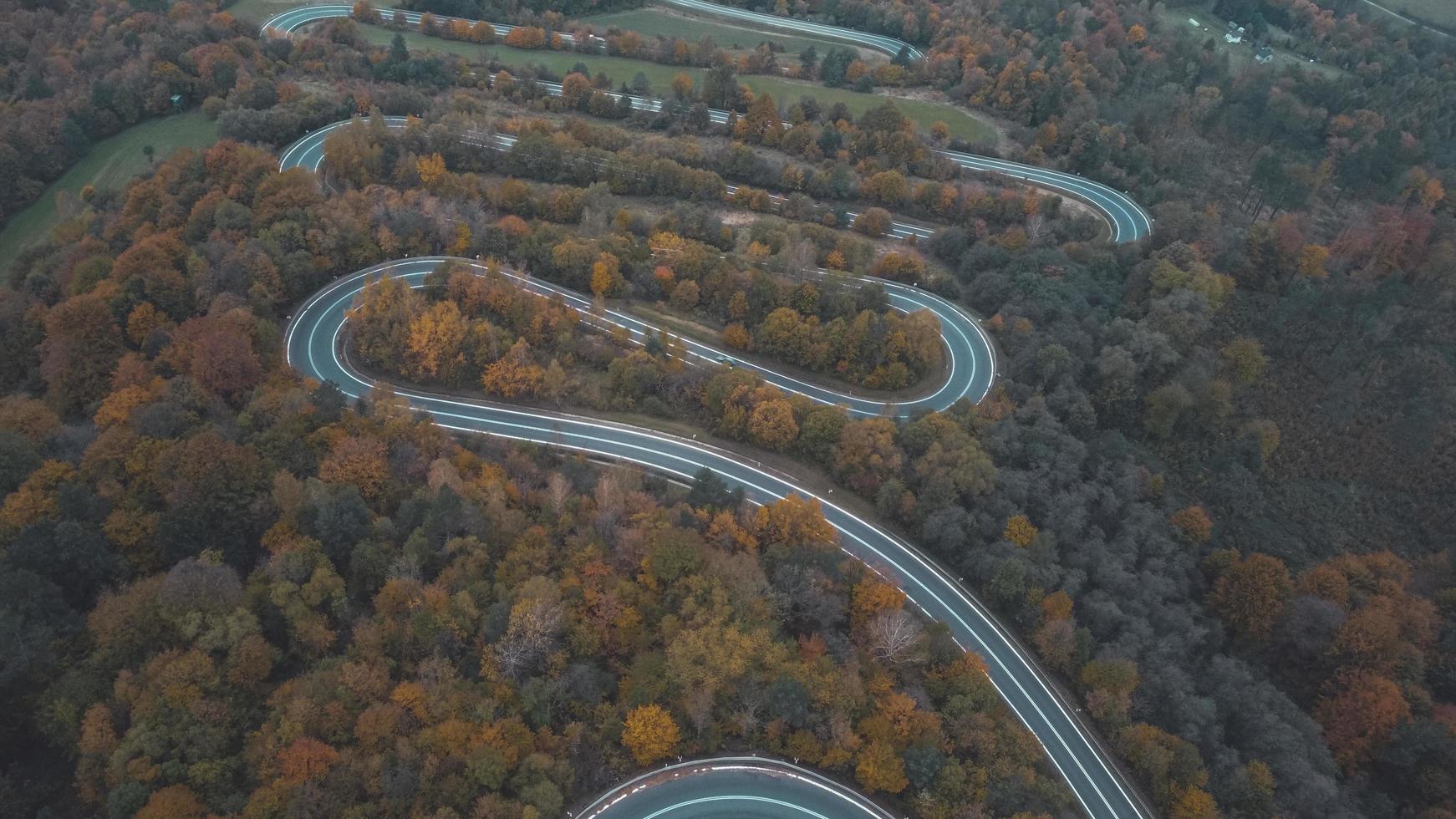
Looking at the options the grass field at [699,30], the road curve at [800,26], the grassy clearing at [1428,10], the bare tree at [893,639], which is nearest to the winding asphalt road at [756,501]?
the bare tree at [893,639]

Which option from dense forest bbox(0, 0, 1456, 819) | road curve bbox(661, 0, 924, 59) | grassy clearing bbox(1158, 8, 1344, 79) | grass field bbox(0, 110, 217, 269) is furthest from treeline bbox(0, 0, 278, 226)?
grassy clearing bbox(1158, 8, 1344, 79)

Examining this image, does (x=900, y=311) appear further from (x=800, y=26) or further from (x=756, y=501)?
(x=800, y=26)

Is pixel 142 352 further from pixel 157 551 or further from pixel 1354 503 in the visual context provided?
pixel 1354 503

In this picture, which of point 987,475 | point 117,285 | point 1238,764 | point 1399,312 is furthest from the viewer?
point 1399,312

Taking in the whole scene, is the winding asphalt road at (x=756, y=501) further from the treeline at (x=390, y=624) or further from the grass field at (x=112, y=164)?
the grass field at (x=112, y=164)

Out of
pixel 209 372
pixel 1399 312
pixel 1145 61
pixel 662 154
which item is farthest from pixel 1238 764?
pixel 1145 61

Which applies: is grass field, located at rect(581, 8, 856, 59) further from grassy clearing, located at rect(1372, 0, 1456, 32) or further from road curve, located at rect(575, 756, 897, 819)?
road curve, located at rect(575, 756, 897, 819)
